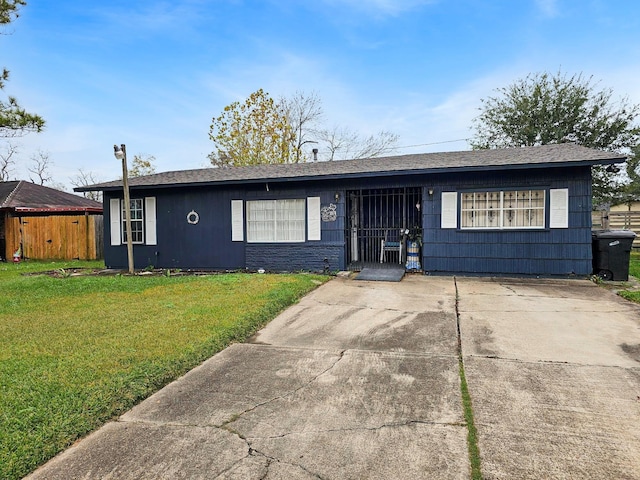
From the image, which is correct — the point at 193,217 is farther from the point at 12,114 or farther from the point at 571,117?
the point at 571,117

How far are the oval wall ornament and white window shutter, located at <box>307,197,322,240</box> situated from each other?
3.28 metres

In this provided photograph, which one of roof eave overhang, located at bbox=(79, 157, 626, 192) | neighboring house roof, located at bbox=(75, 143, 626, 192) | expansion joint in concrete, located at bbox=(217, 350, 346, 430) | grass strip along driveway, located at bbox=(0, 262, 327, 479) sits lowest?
expansion joint in concrete, located at bbox=(217, 350, 346, 430)

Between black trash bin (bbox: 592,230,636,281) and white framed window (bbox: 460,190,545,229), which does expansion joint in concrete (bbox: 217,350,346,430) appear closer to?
white framed window (bbox: 460,190,545,229)

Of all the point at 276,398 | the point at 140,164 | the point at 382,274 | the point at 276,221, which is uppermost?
the point at 140,164

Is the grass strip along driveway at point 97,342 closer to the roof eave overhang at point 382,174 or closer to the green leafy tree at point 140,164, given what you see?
the roof eave overhang at point 382,174

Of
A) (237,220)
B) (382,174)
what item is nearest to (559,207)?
(382,174)

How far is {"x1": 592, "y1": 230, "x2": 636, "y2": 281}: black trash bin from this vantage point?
7809mm

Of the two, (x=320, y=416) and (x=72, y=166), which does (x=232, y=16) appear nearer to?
(x=320, y=416)

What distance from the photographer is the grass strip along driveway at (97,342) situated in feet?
7.98

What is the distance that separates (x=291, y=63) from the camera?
16.8 m

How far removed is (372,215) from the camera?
12039 millimetres

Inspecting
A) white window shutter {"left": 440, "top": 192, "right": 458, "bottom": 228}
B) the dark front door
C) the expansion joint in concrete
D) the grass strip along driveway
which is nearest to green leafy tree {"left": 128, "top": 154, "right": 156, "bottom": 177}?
the dark front door

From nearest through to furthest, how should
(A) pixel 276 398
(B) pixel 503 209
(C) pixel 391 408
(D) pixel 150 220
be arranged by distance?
(C) pixel 391 408, (A) pixel 276 398, (B) pixel 503 209, (D) pixel 150 220

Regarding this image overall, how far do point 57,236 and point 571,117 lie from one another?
22.2 meters
